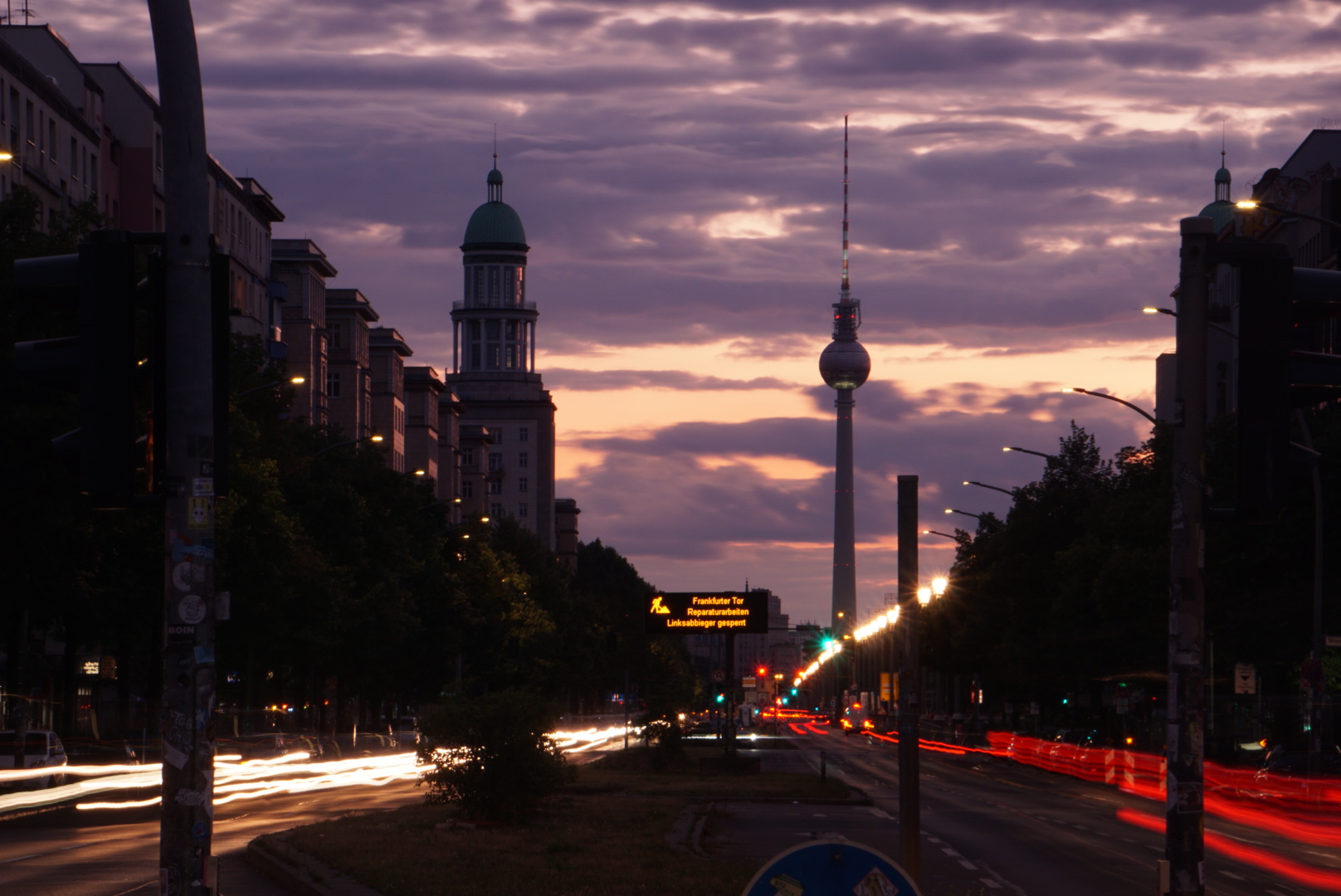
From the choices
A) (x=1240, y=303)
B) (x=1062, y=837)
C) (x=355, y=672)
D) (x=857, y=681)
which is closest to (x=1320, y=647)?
(x=1062, y=837)

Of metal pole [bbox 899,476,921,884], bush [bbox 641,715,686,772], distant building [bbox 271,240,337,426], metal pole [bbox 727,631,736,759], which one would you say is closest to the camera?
metal pole [bbox 899,476,921,884]

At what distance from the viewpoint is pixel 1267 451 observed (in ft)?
27.3

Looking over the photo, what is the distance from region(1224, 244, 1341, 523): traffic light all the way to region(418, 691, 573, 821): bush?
65.3 ft

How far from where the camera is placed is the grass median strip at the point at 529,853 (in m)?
18.2

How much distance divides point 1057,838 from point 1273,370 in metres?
24.1

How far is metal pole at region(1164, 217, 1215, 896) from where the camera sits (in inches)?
363

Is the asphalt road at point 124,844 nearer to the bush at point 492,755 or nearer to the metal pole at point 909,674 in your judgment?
the bush at point 492,755

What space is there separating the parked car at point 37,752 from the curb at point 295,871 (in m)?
19.7

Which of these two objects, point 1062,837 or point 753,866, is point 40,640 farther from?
point 753,866

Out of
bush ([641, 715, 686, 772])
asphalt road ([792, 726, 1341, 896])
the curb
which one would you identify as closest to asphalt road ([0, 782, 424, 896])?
the curb

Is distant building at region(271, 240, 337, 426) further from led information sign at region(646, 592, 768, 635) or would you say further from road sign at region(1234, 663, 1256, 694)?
road sign at region(1234, 663, 1256, 694)

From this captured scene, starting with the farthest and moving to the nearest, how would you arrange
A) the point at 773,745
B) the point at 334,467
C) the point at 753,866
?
the point at 773,745 < the point at 334,467 < the point at 753,866

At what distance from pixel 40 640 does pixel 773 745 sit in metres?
37.3

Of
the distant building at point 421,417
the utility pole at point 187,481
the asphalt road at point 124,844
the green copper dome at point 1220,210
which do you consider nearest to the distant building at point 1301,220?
the green copper dome at point 1220,210
